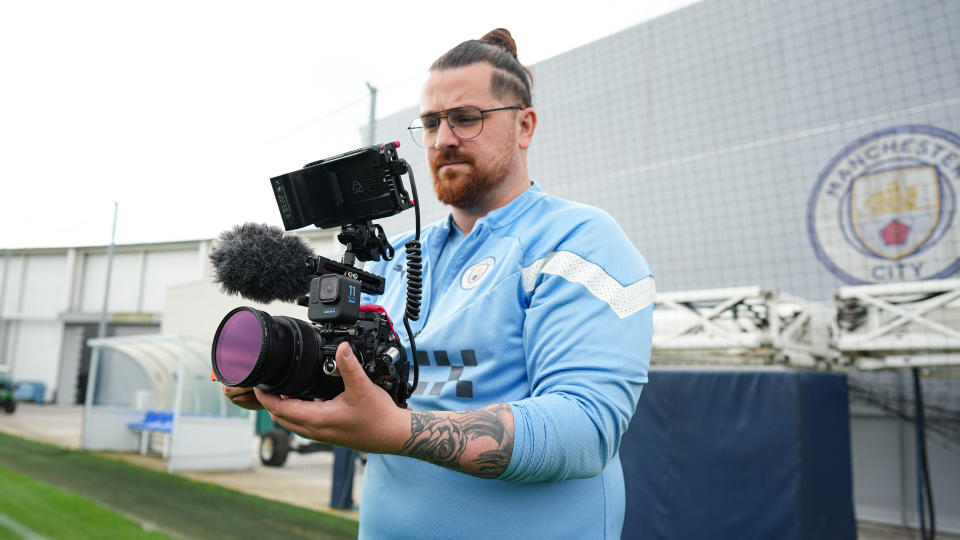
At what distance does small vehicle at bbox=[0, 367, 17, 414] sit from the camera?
21.3 metres

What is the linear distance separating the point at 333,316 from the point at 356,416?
21 cm

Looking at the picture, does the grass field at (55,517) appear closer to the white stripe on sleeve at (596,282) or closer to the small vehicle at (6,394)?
the white stripe on sleeve at (596,282)

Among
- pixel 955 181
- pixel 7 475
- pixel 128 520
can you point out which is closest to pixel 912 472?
pixel 955 181

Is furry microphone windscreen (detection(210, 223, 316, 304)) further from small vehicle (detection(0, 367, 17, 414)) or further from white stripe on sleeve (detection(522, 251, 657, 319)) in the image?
small vehicle (detection(0, 367, 17, 414))

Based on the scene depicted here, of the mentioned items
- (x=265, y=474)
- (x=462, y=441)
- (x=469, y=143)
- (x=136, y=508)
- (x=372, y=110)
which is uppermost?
(x=372, y=110)

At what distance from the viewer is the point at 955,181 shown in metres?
6.65

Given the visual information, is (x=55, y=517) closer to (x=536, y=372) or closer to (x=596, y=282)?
(x=536, y=372)

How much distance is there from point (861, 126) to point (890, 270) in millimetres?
1787

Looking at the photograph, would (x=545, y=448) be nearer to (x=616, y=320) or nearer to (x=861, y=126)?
(x=616, y=320)

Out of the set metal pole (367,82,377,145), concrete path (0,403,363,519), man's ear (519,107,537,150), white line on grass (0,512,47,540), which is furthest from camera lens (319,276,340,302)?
concrete path (0,403,363,519)

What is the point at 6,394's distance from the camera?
21391 millimetres

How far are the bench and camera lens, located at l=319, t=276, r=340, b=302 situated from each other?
38.4 ft

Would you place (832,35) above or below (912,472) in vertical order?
above

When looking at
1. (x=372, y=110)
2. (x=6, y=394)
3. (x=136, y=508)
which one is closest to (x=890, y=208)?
(x=372, y=110)
